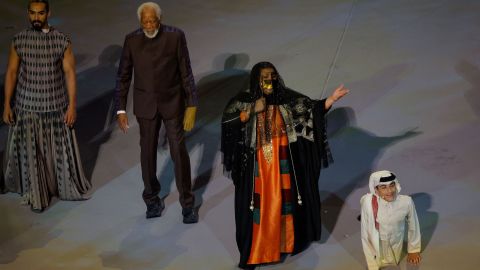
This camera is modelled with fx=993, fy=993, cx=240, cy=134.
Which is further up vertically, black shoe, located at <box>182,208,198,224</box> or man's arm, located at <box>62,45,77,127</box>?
man's arm, located at <box>62,45,77,127</box>

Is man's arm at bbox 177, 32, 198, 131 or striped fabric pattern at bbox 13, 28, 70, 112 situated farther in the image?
striped fabric pattern at bbox 13, 28, 70, 112

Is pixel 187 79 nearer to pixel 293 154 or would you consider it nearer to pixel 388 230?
pixel 293 154

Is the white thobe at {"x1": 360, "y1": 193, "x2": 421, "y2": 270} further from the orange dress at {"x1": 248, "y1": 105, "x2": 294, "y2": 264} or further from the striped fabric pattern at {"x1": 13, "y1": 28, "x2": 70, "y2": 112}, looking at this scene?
the striped fabric pattern at {"x1": 13, "y1": 28, "x2": 70, "y2": 112}

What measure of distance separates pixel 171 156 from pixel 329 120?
152 centimetres

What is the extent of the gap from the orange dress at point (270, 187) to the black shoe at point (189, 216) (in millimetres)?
676

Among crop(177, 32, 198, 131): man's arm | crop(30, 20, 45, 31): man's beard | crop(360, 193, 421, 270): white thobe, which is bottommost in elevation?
crop(360, 193, 421, 270): white thobe

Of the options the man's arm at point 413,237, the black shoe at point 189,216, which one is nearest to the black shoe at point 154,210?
the black shoe at point 189,216

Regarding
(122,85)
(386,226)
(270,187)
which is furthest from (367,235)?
(122,85)

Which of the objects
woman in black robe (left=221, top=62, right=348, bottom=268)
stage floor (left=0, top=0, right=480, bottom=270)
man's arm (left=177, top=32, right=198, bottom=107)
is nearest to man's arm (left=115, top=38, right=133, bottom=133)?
man's arm (left=177, top=32, right=198, bottom=107)

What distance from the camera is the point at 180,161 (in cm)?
674

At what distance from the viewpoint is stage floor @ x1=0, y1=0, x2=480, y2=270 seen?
641 cm

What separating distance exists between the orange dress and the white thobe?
504 mm

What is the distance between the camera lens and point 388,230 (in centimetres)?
607

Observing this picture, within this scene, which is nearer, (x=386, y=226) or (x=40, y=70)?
(x=386, y=226)
